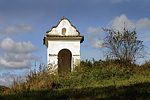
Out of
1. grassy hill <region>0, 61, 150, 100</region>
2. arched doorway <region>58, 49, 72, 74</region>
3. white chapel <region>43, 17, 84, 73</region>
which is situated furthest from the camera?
arched doorway <region>58, 49, 72, 74</region>

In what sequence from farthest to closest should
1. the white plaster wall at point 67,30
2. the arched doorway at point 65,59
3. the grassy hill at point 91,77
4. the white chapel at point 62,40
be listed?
the arched doorway at point 65,59 < the white plaster wall at point 67,30 < the white chapel at point 62,40 < the grassy hill at point 91,77

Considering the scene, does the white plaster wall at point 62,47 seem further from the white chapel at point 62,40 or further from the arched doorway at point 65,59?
the arched doorway at point 65,59

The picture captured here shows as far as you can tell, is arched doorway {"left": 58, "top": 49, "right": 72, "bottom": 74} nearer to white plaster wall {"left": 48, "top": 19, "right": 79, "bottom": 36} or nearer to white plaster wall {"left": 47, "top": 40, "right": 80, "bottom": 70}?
white plaster wall {"left": 47, "top": 40, "right": 80, "bottom": 70}

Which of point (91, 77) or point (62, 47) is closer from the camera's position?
point (91, 77)

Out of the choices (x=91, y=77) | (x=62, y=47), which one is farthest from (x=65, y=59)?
(x=91, y=77)

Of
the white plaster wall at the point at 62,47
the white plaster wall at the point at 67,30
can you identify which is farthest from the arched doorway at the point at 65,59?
the white plaster wall at the point at 67,30

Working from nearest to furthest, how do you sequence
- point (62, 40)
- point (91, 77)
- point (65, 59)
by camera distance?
point (91, 77) < point (62, 40) < point (65, 59)

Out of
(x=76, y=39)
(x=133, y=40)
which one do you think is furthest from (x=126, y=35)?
(x=76, y=39)

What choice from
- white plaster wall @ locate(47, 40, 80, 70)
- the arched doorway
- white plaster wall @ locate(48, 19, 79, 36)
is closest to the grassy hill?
white plaster wall @ locate(47, 40, 80, 70)

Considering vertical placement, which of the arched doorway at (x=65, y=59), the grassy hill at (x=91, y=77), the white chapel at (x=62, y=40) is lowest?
the grassy hill at (x=91, y=77)

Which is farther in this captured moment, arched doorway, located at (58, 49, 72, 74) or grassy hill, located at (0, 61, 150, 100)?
arched doorway, located at (58, 49, 72, 74)

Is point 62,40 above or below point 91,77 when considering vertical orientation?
above

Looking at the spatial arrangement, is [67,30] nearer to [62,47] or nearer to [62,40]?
[62,40]

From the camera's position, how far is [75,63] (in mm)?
27891
